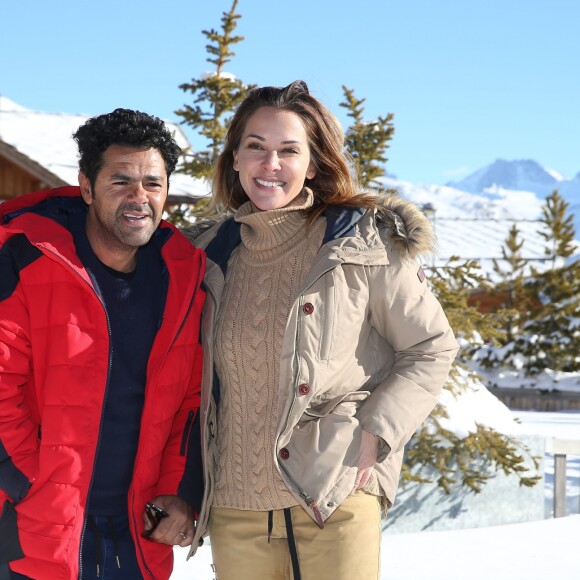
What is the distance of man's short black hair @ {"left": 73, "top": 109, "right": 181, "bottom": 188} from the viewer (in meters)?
2.81

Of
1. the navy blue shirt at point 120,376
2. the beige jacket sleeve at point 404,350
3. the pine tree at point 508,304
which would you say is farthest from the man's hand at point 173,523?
the pine tree at point 508,304

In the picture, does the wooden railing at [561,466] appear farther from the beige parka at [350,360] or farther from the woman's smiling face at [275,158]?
the woman's smiling face at [275,158]

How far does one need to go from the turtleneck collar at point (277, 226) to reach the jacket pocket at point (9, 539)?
114cm

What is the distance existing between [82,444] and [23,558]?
388mm

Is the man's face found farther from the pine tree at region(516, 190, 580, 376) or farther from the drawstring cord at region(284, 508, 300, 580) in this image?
the pine tree at region(516, 190, 580, 376)

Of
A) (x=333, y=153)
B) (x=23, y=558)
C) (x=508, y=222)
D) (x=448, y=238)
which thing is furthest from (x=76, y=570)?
(x=508, y=222)

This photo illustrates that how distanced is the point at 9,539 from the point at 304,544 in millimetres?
891

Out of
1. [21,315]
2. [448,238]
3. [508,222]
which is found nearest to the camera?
[21,315]

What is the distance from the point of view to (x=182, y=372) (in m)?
2.87

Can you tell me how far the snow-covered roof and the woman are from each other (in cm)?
1132

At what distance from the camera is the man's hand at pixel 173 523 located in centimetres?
281

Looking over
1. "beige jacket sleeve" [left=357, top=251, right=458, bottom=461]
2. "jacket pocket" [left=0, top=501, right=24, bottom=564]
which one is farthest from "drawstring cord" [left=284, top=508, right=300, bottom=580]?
"jacket pocket" [left=0, top=501, right=24, bottom=564]

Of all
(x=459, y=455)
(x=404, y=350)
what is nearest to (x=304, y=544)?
(x=404, y=350)

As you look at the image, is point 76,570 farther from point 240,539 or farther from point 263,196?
point 263,196
